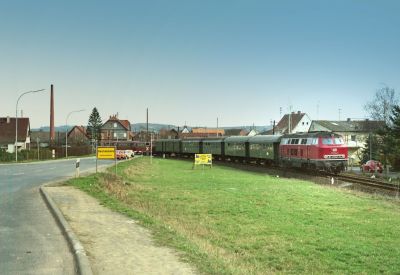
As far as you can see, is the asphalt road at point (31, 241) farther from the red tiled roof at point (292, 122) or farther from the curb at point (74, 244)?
the red tiled roof at point (292, 122)

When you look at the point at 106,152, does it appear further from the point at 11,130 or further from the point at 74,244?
the point at 11,130

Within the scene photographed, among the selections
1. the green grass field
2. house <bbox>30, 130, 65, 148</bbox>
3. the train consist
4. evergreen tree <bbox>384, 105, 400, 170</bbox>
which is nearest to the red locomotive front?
the train consist

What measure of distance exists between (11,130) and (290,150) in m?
73.7

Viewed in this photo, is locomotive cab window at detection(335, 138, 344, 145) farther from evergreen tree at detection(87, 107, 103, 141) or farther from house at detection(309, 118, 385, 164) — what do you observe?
evergreen tree at detection(87, 107, 103, 141)

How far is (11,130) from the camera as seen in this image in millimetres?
98375

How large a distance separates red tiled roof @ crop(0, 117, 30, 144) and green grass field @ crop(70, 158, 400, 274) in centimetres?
7626

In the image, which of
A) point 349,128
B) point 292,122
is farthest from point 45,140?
point 349,128

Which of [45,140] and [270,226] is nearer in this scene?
[270,226]

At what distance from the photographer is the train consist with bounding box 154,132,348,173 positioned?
3316 centimetres

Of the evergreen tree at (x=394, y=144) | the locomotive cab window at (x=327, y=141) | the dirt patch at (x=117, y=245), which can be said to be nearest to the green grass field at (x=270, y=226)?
the dirt patch at (x=117, y=245)

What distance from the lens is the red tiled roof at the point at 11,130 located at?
317 feet

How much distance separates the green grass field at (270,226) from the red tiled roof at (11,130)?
7626 centimetres

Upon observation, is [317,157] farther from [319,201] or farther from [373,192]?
[319,201]

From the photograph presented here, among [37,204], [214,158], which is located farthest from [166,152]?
[37,204]
